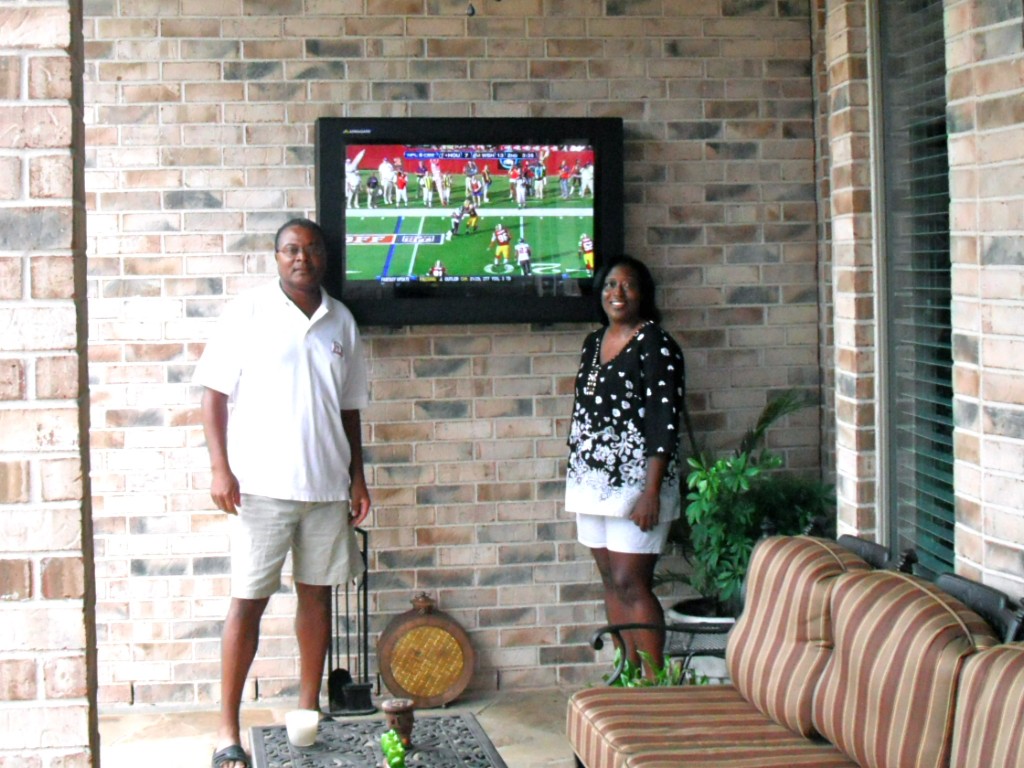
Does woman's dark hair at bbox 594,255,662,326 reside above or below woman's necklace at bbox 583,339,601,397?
above

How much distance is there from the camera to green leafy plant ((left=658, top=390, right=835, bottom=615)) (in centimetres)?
475

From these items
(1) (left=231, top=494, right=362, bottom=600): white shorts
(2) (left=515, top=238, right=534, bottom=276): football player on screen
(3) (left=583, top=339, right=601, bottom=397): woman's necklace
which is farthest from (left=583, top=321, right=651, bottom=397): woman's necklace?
(1) (left=231, top=494, right=362, bottom=600): white shorts

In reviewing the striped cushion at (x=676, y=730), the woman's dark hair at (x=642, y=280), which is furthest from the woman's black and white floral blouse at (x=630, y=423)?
the striped cushion at (x=676, y=730)

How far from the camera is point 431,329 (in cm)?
526

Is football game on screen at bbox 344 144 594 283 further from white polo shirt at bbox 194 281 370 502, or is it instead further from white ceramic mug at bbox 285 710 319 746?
white ceramic mug at bbox 285 710 319 746

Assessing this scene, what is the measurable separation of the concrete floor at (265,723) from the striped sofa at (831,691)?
0.93 meters

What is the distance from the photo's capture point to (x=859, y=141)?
162 inches

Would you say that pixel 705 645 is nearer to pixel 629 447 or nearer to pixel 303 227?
pixel 629 447

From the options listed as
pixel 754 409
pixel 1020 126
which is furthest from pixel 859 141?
pixel 754 409

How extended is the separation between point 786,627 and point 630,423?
1.28 m

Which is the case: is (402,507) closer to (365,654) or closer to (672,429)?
(365,654)

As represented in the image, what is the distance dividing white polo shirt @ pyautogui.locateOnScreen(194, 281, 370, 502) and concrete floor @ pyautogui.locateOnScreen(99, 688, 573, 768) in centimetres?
93

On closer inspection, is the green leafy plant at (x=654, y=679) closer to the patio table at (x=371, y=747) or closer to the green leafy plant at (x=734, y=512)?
the patio table at (x=371, y=747)

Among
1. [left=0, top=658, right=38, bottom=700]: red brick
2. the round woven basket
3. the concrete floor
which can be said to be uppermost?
[left=0, top=658, right=38, bottom=700]: red brick
